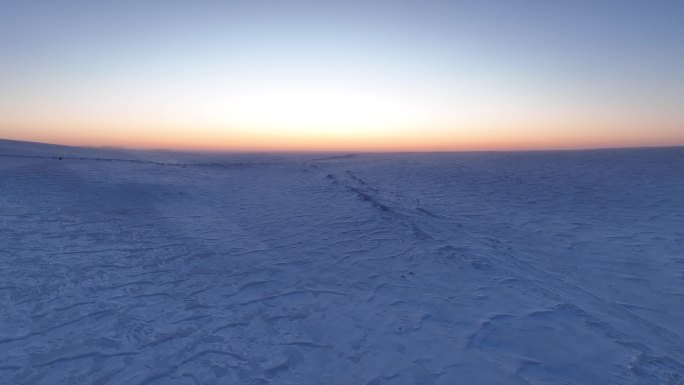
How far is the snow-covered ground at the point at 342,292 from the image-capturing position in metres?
3.85

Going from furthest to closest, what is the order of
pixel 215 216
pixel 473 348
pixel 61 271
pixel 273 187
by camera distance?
pixel 273 187, pixel 215 216, pixel 61 271, pixel 473 348

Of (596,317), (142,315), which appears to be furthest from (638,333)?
(142,315)

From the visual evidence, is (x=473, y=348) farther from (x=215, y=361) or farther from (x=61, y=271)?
(x=61, y=271)

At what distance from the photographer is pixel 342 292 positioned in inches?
224

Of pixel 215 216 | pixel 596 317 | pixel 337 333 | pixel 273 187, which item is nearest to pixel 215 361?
pixel 337 333

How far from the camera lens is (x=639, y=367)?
149 inches

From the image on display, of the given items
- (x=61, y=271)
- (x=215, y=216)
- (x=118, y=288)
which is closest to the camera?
(x=118, y=288)

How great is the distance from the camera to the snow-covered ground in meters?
3.85

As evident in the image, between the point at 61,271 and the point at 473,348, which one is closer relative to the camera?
the point at 473,348

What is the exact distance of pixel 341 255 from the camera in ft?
24.2

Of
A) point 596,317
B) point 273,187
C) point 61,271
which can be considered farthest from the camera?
point 273,187

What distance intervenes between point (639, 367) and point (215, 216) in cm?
973

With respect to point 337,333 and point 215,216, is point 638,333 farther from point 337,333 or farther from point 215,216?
point 215,216

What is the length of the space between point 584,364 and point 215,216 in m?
9.34
